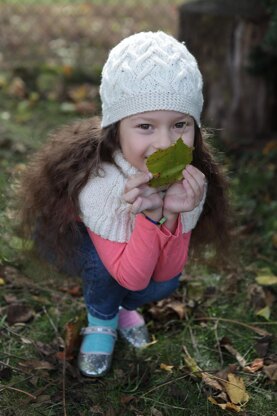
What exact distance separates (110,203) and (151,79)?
0.45m

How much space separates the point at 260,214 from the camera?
11.5 feet

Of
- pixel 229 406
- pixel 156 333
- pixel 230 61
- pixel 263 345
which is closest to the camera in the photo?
pixel 229 406

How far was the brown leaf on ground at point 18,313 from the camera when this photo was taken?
105 inches

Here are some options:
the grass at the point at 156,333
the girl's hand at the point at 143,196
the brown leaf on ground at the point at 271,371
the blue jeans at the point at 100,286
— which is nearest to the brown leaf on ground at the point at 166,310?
the grass at the point at 156,333

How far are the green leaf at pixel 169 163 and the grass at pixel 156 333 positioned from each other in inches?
29.9

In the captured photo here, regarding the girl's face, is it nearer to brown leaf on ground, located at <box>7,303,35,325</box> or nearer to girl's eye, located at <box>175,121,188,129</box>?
girl's eye, located at <box>175,121,188,129</box>

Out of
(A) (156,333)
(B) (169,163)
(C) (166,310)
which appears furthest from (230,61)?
(B) (169,163)

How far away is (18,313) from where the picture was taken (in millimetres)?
2701

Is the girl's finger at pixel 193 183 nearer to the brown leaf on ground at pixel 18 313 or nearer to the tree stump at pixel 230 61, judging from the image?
the brown leaf on ground at pixel 18 313

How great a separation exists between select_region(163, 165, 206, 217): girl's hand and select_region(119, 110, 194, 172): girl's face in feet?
0.33

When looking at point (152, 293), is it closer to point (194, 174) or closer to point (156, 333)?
point (156, 333)

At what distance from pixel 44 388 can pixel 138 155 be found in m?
0.89

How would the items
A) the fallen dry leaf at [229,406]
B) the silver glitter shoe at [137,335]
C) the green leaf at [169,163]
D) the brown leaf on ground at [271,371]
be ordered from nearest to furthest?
1. the green leaf at [169,163]
2. the fallen dry leaf at [229,406]
3. the brown leaf on ground at [271,371]
4. the silver glitter shoe at [137,335]

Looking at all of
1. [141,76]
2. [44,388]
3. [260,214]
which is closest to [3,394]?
[44,388]
